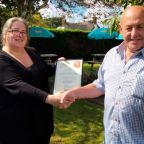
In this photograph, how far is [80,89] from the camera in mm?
3771

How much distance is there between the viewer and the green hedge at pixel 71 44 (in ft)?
89.3

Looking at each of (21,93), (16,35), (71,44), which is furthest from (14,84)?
(71,44)

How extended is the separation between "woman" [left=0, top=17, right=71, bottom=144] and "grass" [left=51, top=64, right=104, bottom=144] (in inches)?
118

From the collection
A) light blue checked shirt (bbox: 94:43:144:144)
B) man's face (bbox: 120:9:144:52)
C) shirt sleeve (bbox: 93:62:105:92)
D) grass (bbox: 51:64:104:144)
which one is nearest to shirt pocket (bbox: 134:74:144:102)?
light blue checked shirt (bbox: 94:43:144:144)

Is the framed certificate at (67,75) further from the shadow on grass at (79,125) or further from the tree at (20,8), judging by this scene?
the tree at (20,8)

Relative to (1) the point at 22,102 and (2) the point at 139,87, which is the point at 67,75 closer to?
(1) the point at 22,102

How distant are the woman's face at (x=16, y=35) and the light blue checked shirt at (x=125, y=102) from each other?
1.35 meters

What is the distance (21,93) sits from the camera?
425cm

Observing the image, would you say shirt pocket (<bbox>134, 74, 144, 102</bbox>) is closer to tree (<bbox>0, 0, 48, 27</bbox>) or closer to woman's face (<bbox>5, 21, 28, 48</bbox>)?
woman's face (<bbox>5, 21, 28, 48</bbox>)

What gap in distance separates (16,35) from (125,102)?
165 centimetres

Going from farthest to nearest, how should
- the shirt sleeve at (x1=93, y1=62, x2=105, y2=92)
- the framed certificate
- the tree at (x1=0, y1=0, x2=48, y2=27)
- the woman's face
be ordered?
the tree at (x1=0, y1=0, x2=48, y2=27)
the framed certificate
the woman's face
the shirt sleeve at (x1=93, y1=62, x2=105, y2=92)

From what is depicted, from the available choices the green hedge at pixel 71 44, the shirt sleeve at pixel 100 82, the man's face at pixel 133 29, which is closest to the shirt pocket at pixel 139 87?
the man's face at pixel 133 29

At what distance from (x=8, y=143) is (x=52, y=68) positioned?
99cm

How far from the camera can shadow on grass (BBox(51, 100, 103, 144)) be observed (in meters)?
7.60
